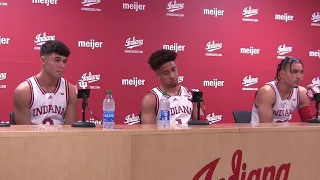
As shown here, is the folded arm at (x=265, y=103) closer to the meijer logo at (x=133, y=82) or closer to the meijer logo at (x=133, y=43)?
the meijer logo at (x=133, y=82)

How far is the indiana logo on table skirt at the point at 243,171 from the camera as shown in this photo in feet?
9.12

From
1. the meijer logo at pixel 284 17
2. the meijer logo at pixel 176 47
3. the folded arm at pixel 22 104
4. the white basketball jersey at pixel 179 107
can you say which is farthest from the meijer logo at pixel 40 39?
the meijer logo at pixel 284 17

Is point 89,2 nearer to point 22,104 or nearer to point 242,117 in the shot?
point 22,104

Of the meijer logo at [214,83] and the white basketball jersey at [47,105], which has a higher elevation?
the meijer logo at [214,83]

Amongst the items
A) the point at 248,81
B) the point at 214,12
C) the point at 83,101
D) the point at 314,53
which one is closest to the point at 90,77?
the point at 214,12

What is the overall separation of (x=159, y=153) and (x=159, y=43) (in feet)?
10.5

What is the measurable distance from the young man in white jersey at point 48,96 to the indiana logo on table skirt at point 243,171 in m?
1.70

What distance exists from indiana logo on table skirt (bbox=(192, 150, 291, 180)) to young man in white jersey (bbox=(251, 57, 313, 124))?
1.37 m

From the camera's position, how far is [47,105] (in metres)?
4.04

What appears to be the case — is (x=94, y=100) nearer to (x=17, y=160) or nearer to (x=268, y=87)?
(x=268, y=87)

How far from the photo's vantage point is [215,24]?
5.93 m

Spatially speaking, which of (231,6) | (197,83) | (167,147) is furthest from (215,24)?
(167,147)

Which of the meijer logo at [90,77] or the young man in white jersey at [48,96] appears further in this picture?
the meijer logo at [90,77]

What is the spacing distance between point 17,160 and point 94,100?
310 centimetres
